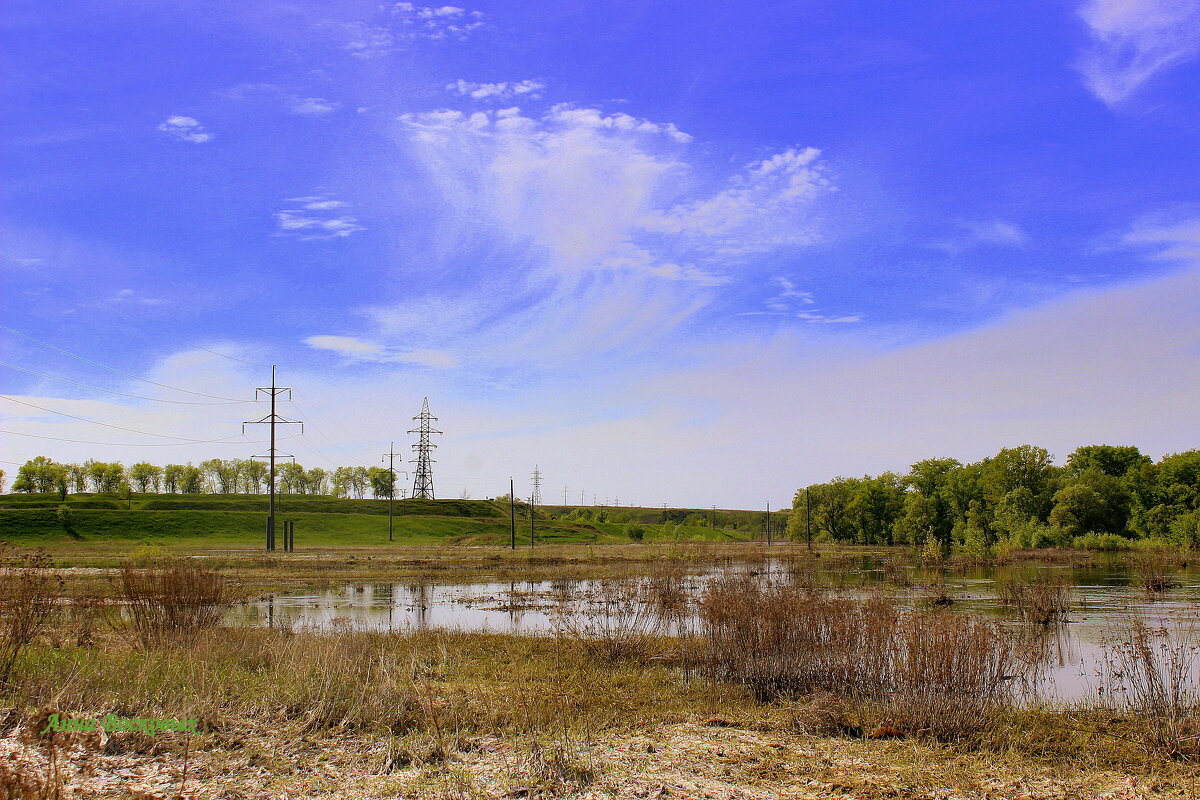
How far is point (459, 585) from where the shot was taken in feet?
120

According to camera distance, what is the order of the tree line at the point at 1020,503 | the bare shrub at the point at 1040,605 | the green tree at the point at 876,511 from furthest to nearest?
the green tree at the point at 876,511 < the tree line at the point at 1020,503 < the bare shrub at the point at 1040,605

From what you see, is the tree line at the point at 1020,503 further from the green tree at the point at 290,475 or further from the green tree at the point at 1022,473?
the green tree at the point at 290,475

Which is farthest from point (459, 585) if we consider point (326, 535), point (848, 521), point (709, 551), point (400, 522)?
point (848, 521)

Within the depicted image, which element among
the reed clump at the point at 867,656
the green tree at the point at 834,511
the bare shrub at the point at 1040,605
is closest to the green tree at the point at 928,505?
the green tree at the point at 834,511

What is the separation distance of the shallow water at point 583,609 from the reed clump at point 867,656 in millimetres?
3195

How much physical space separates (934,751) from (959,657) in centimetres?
178

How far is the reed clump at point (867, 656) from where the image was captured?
9617 mm

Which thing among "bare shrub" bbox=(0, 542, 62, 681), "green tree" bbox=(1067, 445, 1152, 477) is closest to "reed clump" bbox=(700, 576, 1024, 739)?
"bare shrub" bbox=(0, 542, 62, 681)

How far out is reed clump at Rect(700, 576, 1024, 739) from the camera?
962 centimetres

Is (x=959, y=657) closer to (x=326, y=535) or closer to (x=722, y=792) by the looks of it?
(x=722, y=792)

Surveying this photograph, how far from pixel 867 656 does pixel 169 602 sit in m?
12.9

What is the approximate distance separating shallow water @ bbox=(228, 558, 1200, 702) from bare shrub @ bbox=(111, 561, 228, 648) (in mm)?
2339

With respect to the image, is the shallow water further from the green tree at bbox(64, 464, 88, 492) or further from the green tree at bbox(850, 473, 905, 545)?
the green tree at bbox(64, 464, 88, 492)

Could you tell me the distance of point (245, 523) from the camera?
87.0 meters
